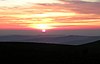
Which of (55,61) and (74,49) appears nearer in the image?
(55,61)

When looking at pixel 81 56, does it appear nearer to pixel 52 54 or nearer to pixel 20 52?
pixel 52 54

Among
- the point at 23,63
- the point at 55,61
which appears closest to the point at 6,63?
the point at 23,63

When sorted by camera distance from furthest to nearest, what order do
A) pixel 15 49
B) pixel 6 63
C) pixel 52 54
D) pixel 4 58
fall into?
pixel 15 49 → pixel 52 54 → pixel 4 58 → pixel 6 63

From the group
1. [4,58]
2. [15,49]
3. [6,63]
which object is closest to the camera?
[6,63]

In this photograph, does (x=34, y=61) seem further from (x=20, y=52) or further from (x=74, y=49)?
(x=74, y=49)

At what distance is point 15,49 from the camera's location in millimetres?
46375

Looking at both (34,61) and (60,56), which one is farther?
(60,56)

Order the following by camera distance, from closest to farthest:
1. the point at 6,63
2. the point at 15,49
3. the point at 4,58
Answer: the point at 6,63 → the point at 4,58 → the point at 15,49

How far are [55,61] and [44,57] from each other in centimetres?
320

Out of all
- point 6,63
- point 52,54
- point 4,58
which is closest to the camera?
point 6,63

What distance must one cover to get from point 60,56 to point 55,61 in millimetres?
3388

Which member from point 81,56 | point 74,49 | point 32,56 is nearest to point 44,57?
point 32,56

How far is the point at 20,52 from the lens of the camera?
4431cm

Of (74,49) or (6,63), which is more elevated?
(6,63)
